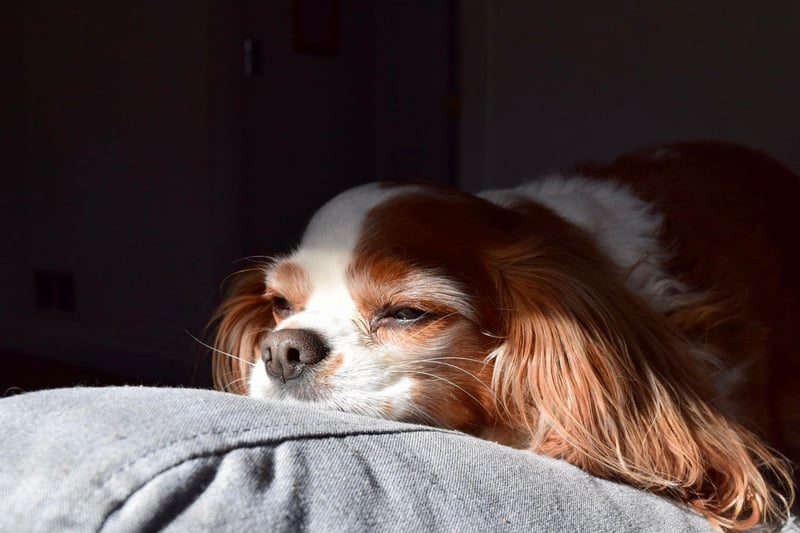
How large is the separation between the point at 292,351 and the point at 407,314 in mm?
199

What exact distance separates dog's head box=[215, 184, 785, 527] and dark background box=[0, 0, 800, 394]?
2.06 m

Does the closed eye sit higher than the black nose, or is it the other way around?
the closed eye

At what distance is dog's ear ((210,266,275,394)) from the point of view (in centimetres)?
183

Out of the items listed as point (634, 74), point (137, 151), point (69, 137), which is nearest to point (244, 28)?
point (137, 151)

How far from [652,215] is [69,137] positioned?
11.4 ft

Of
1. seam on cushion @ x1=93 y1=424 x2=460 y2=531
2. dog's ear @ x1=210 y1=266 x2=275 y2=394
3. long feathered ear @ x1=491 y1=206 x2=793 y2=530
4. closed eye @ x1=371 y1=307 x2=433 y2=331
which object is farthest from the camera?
dog's ear @ x1=210 y1=266 x2=275 y2=394

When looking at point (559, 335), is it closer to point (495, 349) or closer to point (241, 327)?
point (495, 349)

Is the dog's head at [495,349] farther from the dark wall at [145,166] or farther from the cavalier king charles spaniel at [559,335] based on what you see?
the dark wall at [145,166]

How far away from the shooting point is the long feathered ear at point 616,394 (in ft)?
4.31

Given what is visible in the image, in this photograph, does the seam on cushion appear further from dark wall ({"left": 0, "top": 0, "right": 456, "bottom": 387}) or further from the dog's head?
dark wall ({"left": 0, "top": 0, "right": 456, "bottom": 387})

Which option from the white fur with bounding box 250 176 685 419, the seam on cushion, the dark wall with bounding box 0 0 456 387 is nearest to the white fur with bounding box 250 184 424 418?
the white fur with bounding box 250 176 685 419

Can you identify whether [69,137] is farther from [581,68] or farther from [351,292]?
[351,292]

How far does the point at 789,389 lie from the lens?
68.1 inches

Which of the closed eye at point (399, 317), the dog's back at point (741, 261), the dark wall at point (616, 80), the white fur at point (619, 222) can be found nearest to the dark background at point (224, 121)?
the dark wall at point (616, 80)
